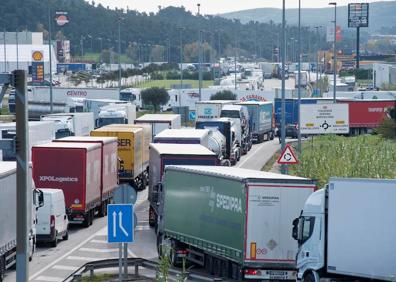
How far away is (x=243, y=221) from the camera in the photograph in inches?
961

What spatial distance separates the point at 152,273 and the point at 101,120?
3817cm

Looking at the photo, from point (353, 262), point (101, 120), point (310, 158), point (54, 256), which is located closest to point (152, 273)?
point (54, 256)

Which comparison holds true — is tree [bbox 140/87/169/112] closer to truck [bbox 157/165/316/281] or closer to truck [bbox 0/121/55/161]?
truck [bbox 0/121/55/161]

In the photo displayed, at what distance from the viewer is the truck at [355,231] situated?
69.7ft

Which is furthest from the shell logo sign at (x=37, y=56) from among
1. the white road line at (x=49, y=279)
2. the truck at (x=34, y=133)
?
the white road line at (x=49, y=279)

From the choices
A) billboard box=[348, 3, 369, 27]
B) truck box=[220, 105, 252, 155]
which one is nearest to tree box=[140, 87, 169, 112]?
truck box=[220, 105, 252, 155]

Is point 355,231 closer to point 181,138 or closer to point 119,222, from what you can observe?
point 119,222

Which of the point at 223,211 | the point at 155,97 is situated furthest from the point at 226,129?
the point at 155,97

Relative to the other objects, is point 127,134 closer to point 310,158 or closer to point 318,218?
point 310,158

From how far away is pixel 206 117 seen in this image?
251ft

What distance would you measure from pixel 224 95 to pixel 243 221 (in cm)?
8134

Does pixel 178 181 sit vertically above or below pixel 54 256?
above

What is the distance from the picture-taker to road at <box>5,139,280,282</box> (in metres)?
28.9

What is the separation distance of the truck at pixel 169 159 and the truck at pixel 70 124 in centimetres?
2609
